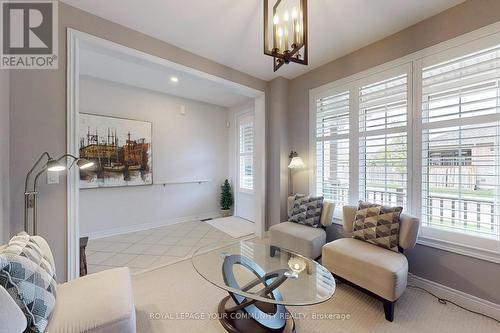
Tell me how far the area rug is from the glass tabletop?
1.62 meters

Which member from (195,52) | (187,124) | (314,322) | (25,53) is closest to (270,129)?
(195,52)

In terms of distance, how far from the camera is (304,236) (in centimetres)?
255

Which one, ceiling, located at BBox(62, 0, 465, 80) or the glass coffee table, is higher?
ceiling, located at BBox(62, 0, 465, 80)

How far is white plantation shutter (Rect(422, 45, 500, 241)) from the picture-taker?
1.79 meters

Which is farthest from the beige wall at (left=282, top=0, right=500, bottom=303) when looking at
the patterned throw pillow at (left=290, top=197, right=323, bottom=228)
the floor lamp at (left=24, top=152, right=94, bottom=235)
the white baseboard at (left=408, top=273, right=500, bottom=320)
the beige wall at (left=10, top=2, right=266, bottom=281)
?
the floor lamp at (left=24, top=152, right=94, bottom=235)

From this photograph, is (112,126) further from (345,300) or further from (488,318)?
(488,318)

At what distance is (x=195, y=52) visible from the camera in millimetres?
2713

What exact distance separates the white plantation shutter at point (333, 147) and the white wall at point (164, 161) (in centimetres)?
277

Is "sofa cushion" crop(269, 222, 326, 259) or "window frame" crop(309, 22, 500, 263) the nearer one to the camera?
"window frame" crop(309, 22, 500, 263)

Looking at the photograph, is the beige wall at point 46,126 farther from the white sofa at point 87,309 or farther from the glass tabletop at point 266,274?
the glass tabletop at point 266,274

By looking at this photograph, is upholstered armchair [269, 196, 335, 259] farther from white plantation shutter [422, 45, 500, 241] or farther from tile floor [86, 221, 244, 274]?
white plantation shutter [422, 45, 500, 241]

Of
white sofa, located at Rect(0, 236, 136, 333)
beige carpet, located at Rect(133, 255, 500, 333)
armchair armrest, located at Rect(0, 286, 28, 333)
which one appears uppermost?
armchair armrest, located at Rect(0, 286, 28, 333)

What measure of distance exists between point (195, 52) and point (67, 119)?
1668 mm

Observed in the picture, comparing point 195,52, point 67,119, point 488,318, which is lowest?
point 488,318
